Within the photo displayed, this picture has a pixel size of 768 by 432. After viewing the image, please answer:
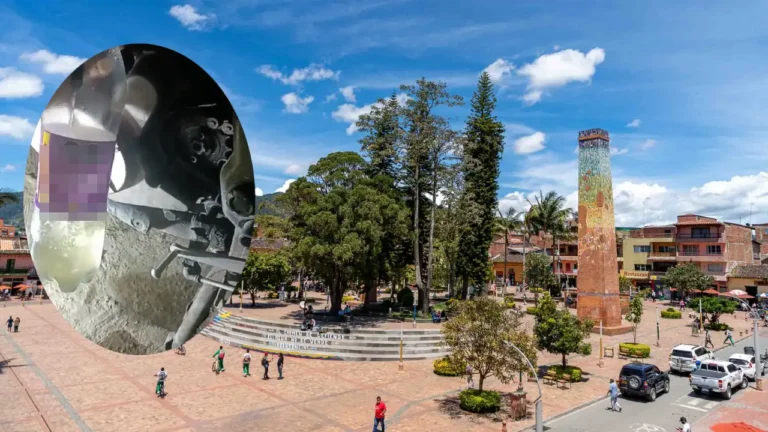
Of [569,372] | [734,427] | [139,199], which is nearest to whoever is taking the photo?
[139,199]

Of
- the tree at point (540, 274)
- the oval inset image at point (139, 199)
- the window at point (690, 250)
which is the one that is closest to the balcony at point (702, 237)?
the window at point (690, 250)

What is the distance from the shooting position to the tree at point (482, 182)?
4978 centimetres

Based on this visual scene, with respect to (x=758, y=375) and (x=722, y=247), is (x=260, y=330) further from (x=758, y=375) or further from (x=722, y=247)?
(x=722, y=247)

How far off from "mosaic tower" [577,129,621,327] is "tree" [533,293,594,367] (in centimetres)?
1568

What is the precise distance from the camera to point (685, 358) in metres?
26.0

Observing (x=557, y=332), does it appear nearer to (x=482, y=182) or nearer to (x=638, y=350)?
(x=638, y=350)

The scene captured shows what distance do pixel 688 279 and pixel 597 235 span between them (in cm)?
2654

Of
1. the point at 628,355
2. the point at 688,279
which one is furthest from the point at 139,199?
the point at 688,279

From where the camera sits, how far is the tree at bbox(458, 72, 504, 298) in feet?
A: 163

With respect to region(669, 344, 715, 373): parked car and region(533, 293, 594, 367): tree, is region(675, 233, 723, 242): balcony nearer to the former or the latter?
region(669, 344, 715, 373): parked car

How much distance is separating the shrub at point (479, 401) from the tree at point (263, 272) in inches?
1193

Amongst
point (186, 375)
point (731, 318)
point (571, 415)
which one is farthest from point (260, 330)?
point (731, 318)

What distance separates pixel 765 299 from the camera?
57.7m

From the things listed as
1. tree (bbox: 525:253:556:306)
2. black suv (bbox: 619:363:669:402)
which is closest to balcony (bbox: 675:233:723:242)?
tree (bbox: 525:253:556:306)
